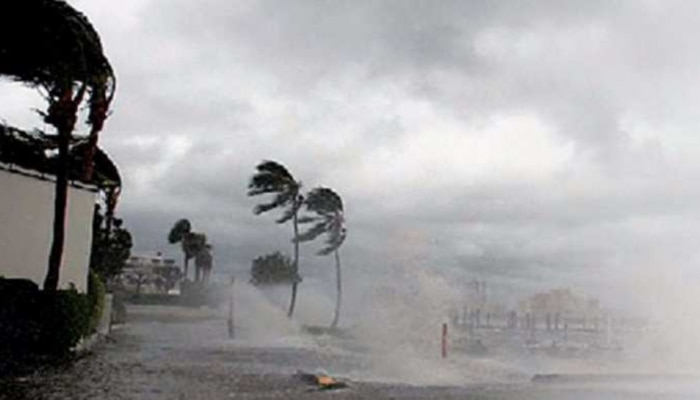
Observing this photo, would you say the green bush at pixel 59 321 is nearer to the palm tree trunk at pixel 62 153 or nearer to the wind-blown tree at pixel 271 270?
the palm tree trunk at pixel 62 153

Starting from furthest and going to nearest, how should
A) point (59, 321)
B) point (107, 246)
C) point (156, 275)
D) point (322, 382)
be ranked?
point (156, 275) → point (107, 246) → point (59, 321) → point (322, 382)

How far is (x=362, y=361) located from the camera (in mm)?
25062

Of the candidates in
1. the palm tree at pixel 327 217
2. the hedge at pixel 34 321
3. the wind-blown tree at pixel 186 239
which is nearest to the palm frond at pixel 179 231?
the wind-blown tree at pixel 186 239

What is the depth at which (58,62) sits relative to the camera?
18641 mm

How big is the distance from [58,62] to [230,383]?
24.3ft

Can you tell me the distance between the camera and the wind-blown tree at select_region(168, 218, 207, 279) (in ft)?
351

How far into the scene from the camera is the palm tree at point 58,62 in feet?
58.7

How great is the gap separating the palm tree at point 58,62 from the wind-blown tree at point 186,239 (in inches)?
3383

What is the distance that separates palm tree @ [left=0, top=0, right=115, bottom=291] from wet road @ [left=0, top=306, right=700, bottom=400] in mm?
3071

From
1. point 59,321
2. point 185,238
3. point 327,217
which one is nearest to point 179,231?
point 185,238

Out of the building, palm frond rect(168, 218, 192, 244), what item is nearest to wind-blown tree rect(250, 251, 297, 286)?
palm frond rect(168, 218, 192, 244)

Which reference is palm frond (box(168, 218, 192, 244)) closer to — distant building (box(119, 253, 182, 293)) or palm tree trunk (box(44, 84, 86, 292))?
distant building (box(119, 253, 182, 293))

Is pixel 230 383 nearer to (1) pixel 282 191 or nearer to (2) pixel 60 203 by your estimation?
(2) pixel 60 203

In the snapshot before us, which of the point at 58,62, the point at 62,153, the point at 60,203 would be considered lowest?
the point at 60,203
